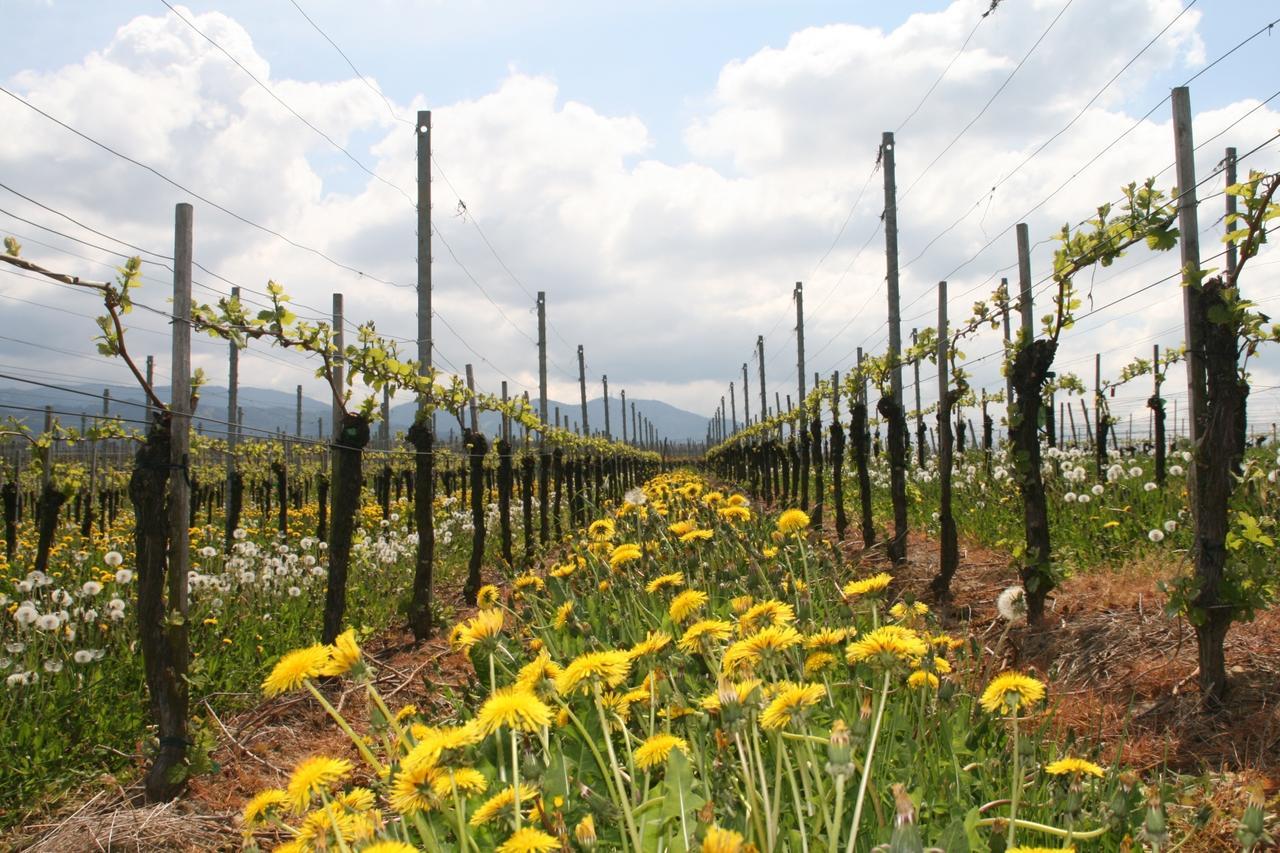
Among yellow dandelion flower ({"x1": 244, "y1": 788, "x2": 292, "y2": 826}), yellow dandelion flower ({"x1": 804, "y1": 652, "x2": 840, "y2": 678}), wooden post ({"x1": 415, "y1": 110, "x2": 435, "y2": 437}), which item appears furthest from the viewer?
wooden post ({"x1": 415, "y1": 110, "x2": 435, "y2": 437})

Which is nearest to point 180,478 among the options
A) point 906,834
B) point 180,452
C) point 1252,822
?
point 180,452

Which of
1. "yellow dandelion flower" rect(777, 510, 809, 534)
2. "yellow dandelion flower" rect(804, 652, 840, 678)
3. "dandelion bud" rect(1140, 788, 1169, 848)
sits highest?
"yellow dandelion flower" rect(777, 510, 809, 534)

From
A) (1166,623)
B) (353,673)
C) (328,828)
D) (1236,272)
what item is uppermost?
(1236,272)

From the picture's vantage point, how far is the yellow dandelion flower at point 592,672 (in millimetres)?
1685

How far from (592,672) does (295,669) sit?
1.86ft

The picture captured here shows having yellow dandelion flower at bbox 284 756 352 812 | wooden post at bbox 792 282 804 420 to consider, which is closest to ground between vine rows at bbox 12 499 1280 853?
yellow dandelion flower at bbox 284 756 352 812

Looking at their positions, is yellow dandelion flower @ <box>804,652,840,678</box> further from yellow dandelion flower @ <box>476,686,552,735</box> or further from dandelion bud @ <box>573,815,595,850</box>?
dandelion bud @ <box>573,815,595,850</box>

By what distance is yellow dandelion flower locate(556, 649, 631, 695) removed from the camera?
66.3 inches

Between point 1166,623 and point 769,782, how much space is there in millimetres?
4405

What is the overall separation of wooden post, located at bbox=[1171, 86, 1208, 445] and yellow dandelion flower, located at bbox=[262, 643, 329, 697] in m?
4.24

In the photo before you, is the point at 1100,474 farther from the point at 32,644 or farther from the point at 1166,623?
the point at 32,644

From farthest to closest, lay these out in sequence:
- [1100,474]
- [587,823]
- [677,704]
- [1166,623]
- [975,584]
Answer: [1100,474] < [975,584] < [1166,623] < [677,704] < [587,823]

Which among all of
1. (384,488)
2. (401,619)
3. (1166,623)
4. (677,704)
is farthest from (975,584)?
(384,488)

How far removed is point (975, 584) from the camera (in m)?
7.70
